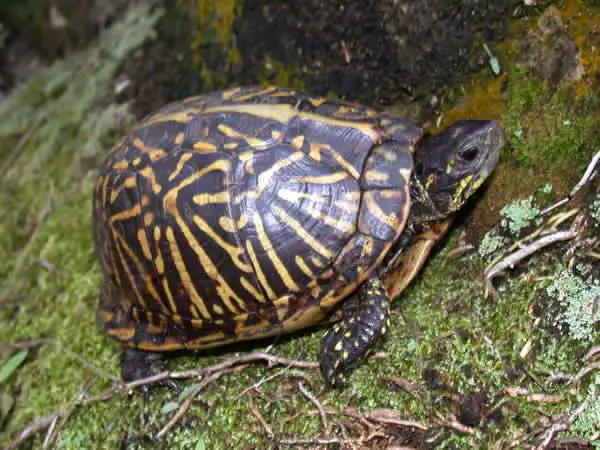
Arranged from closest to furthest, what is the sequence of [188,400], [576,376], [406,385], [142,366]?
[576,376], [406,385], [188,400], [142,366]

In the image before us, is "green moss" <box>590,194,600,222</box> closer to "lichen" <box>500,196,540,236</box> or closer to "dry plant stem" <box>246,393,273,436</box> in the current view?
"lichen" <box>500,196,540,236</box>

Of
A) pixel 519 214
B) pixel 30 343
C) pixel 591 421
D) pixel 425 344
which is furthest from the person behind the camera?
pixel 30 343

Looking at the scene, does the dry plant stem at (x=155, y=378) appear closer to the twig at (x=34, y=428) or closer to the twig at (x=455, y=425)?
the twig at (x=34, y=428)

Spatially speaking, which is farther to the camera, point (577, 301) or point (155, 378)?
point (155, 378)

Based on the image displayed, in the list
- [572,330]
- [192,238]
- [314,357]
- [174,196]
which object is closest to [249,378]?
[314,357]

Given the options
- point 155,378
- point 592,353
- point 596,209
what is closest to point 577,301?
point 592,353

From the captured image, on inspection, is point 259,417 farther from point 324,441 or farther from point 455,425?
point 455,425
